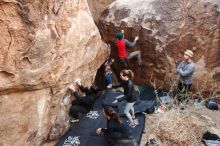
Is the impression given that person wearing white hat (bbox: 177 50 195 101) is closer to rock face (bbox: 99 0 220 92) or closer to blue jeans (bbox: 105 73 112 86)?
rock face (bbox: 99 0 220 92)

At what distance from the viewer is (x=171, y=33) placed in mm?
9328

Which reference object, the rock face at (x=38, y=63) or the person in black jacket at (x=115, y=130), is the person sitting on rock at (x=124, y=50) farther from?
the person in black jacket at (x=115, y=130)

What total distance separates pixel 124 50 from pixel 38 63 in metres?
3.78

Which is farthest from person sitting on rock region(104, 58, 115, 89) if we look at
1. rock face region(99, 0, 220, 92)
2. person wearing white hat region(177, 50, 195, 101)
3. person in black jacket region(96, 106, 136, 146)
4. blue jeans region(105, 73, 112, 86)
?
person in black jacket region(96, 106, 136, 146)

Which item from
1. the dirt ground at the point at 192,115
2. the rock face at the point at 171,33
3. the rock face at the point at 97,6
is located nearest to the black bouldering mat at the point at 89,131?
the dirt ground at the point at 192,115

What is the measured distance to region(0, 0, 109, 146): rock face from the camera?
5.89m

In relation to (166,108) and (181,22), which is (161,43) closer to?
(181,22)

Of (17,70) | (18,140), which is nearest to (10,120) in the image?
(18,140)

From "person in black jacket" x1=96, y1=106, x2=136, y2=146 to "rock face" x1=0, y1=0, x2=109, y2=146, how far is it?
4.06ft

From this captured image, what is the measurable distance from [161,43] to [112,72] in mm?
1890

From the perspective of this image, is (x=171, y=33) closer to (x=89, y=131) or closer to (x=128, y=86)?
(x=128, y=86)

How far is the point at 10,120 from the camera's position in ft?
20.6

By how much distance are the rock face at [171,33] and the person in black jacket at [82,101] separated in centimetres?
247

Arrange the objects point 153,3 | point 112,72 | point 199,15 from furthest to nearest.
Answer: point 112,72
point 153,3
point 199,15
